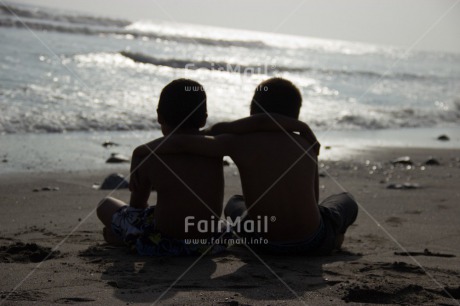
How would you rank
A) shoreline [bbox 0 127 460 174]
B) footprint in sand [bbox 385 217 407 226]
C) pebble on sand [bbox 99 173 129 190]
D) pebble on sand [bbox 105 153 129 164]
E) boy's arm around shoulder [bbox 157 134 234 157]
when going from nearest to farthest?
boy's arm around shoulder [bbox 157 134 234 157], footprint in sand [bbox 385 217 407 226], pebble on sand [bbox 99 173 129 190], shoreline [bbox 0 127 460 174], pebble on sand [bbox 105 153 129 164]

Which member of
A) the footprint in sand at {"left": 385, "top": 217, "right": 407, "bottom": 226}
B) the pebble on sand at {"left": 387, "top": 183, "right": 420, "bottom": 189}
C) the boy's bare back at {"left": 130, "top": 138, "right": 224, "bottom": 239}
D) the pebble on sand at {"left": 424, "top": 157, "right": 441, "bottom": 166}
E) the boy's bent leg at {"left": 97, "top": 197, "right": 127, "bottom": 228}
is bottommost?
the footprint in sand at {"left": 385, "top": 217, "right": 407, "bottom": 226}

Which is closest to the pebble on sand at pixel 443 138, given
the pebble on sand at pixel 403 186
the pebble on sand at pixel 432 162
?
the pebble on sand at pixel 432 162

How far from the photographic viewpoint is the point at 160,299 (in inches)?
108

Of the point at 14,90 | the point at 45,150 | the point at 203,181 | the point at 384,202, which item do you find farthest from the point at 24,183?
the point at 14,90

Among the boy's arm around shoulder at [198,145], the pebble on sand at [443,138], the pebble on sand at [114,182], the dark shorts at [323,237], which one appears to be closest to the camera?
the boy's arm around shoulder at [198,145]

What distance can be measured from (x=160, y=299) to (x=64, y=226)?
1803 mm

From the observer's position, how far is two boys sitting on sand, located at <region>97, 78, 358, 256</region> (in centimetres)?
351

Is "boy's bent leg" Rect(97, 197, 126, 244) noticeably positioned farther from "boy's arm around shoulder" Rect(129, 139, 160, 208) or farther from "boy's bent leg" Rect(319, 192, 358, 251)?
"boy's bent leg" Rect(319, 192, 358, 251)

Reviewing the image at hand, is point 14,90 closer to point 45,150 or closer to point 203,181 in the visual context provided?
point 45,150

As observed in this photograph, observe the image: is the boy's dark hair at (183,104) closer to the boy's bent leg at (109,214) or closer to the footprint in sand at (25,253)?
the boy's bent leg at (109,214)

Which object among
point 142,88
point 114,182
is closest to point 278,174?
point 114,182

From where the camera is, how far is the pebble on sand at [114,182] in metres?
5.85

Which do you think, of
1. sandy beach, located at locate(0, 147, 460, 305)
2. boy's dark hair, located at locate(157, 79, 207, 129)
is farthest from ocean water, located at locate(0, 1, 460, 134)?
boy's dark hair, located at locate(157, 79, 207, 129)

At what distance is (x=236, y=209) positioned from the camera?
12.8 feet
